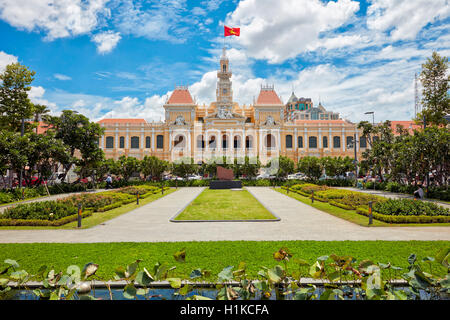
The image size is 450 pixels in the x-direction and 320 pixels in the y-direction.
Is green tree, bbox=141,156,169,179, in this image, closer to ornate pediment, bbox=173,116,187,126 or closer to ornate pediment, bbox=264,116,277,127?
ornate pediment, bbox=173,116,187,126

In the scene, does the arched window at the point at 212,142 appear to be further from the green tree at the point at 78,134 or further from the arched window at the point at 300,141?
the green tree at the point at 78,134

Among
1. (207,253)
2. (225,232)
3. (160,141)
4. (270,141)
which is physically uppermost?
(160,141)

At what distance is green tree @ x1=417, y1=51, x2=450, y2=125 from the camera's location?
102ft

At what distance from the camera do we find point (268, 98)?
6494 centimetres

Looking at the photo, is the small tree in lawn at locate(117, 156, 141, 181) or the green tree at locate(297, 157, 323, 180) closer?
the small tree in lawn at locate(117, 156, 141, 181)

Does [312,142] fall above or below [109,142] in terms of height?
below

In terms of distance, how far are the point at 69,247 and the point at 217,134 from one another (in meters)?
53.3

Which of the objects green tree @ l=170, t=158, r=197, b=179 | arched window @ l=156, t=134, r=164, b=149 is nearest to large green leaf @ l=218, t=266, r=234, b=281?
green tree @ l=170, t=158, r=197, b=179

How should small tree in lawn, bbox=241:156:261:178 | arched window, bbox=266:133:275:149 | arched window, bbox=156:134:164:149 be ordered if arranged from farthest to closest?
arched window, bbox=156:134:164:149 < arched window, bbox=266:133:275:149 < small tree in lawn, bbox=241:156:261:178

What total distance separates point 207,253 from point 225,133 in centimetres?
5414

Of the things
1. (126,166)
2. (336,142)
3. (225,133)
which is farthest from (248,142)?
(126,166)

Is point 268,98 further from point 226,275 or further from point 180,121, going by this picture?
point 226,275

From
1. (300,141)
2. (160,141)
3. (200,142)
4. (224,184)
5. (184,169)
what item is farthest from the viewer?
(300,141)

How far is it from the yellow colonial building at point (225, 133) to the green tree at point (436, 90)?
30745 mm
